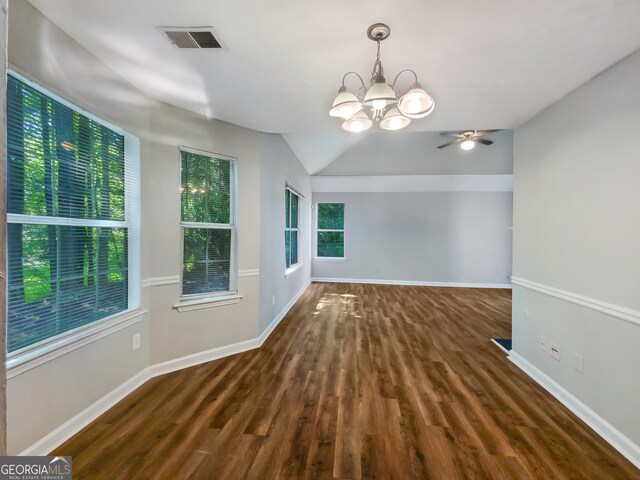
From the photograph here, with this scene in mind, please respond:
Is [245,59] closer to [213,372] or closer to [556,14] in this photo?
[556,14]

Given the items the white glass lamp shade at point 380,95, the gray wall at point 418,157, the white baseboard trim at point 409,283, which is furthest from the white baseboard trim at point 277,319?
the gray wall at point 418,157

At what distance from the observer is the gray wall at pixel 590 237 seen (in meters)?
1.54

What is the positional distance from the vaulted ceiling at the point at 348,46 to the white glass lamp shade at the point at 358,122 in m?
0.30

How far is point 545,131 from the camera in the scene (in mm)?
2215

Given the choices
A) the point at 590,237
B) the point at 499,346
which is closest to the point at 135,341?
the point at 590,237

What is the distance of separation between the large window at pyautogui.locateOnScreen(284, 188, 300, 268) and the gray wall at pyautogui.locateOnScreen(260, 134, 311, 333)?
10.6 inches

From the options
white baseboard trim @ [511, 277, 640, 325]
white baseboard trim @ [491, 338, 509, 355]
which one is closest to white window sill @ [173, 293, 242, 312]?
white baseboard trim @ [511, 277, 640, 325]

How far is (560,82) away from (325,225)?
5370 mm

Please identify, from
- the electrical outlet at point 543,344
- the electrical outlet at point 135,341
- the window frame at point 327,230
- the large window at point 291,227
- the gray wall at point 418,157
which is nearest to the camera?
the electrical outlet at point 135,341

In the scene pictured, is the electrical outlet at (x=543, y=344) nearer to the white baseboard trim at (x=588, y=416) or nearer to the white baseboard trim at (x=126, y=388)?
the white baseboard trim at (x=588, y=416)

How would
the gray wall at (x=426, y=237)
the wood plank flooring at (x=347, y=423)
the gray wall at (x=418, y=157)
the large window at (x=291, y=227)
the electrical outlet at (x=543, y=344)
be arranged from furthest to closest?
the gray wall at (x=426, y=237)
the gray wall at (x=418, y=157)
the large window at (x=291, y=227)
the electrical outlet at (x=543, y=344)
the wood plank flooring at (x=347, y=423)

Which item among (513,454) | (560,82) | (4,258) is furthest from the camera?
(560,82)

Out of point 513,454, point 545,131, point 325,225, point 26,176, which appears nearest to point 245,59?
point 26,176

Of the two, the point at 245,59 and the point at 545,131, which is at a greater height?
the point at 245,59
